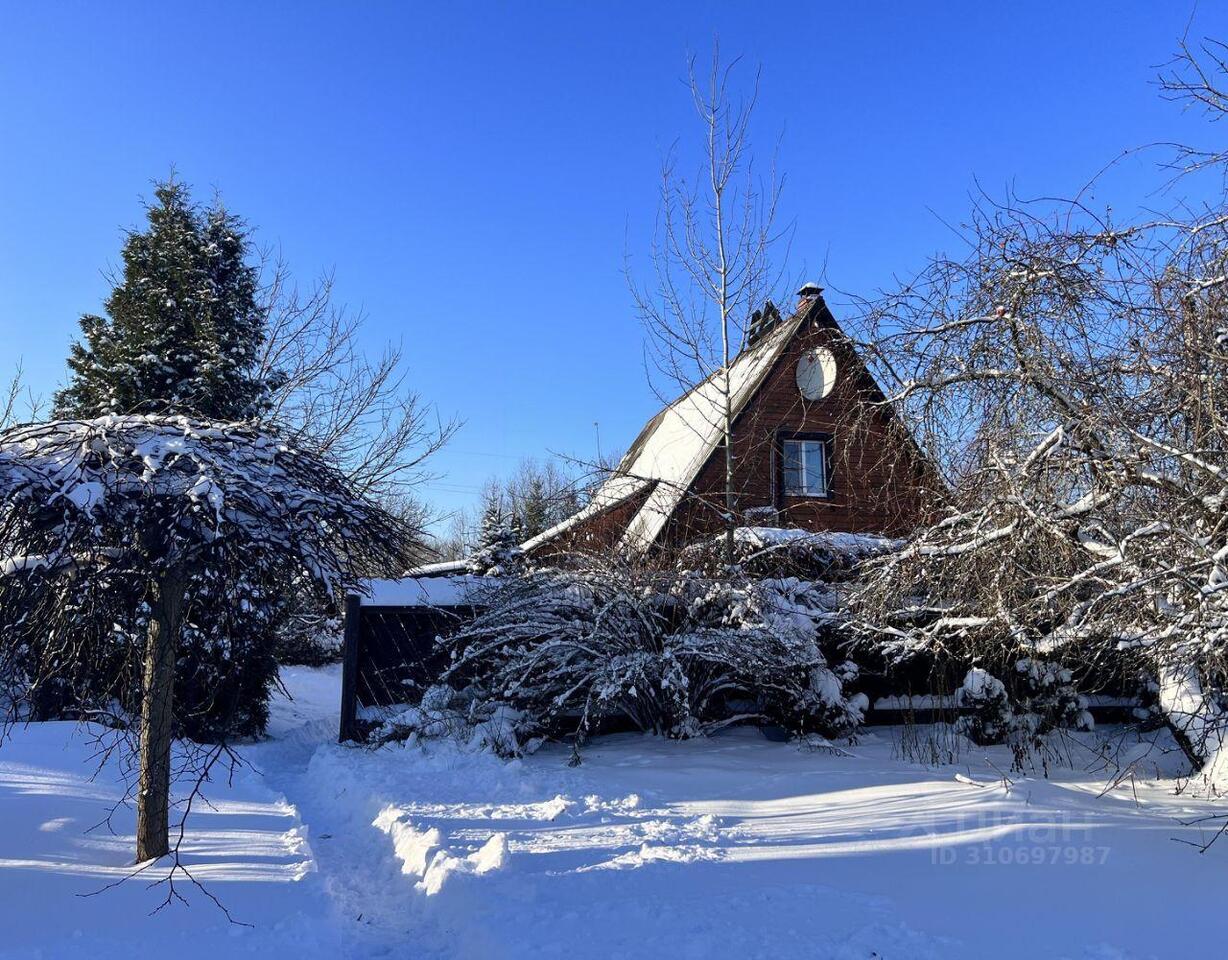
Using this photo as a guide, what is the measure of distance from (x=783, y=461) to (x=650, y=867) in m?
10.5

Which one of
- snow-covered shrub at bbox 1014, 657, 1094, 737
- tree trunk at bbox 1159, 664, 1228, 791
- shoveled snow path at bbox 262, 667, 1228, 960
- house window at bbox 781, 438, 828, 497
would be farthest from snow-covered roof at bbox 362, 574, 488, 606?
tree trunk at bbox 1159, 664, 1228, 791

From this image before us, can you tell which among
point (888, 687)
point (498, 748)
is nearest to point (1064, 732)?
point (888, 687)

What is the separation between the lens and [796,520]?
47.2 feet

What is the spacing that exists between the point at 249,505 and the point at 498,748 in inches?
199

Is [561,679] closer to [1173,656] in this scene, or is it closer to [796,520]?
[1173,656]

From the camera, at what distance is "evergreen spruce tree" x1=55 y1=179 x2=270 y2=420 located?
13562 mm

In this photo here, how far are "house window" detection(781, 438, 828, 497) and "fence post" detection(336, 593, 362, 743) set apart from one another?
7.87m

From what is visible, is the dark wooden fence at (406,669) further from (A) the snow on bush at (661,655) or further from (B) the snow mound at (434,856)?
(B) the snow mound at (434,856)

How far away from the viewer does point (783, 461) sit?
1462cm

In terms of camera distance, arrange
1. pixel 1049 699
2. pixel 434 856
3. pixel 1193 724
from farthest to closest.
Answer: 1. pixel 1049 699
2. pixel 1193 724
3. pixel 434 856

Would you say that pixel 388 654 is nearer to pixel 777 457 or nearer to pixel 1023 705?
pixel 1023 705

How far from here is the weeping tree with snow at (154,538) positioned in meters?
4.12

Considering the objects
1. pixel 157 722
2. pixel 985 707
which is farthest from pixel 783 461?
pixel 157 722

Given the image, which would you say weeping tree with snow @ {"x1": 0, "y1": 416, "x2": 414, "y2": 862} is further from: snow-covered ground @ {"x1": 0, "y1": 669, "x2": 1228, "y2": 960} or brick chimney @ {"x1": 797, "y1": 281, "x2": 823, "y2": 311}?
brick chimney @ {"x1": 797, "y1": 281, "x2": 823, "y2": 311}
